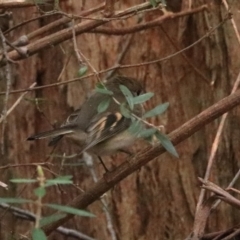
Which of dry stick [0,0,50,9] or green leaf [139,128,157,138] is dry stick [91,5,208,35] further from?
green leaf [139,128,157,138]

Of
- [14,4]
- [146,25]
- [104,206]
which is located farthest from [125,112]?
[104,206]

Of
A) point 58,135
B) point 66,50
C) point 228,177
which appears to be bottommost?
point 228,177

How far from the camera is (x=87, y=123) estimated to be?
2625mm

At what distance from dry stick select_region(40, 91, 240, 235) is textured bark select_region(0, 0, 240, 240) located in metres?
0.82

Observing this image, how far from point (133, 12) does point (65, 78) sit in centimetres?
68

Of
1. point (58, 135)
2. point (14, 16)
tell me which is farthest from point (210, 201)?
point (14, 16)

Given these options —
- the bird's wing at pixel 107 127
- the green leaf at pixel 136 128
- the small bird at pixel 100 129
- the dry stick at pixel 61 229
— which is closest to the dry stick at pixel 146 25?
the small bird at pixel 100 129

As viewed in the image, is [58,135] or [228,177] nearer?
[58,135]

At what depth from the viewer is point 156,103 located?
10.1 feet

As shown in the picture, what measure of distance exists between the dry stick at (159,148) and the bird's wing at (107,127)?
302mm

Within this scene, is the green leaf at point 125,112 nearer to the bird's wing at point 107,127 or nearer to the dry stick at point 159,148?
the dry stick at point 159,148

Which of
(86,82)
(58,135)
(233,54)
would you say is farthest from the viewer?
(86,82)

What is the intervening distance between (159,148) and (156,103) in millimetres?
1053

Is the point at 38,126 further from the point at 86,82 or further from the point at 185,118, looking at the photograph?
the point at 185,118
